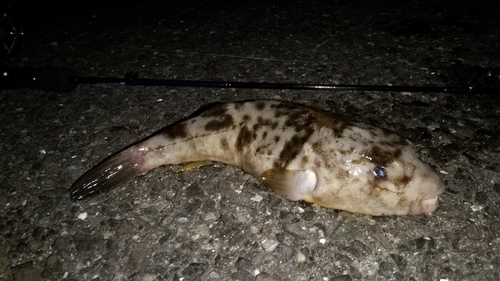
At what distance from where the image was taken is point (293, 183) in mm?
2475

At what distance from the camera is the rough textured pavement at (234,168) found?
246cm

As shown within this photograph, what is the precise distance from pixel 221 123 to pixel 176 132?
0.39 metres

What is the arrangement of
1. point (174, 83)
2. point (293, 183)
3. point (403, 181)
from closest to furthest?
point (403, 181)
point (293, 183)
point (174, 83)

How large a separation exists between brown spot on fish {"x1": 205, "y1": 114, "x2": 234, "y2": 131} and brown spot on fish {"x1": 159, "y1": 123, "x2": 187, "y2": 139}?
202 millimetres

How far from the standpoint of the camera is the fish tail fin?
2852 millimetres

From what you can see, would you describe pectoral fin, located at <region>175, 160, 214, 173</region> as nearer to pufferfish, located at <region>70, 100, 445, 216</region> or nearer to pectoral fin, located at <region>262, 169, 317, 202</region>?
pufferfish, located at <region>70, 100, 445, 216</region>

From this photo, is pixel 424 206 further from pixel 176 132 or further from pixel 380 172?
pixel 176 132

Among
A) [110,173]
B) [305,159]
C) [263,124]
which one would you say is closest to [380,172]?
[305,159]

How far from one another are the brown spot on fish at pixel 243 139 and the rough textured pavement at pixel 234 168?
302mm

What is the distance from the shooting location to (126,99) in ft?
12.7

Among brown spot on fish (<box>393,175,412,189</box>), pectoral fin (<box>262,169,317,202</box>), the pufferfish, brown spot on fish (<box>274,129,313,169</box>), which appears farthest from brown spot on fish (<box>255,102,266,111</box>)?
brown spot on fish (<box>393,175,412,189</box>)

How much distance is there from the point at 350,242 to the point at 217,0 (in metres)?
4.75

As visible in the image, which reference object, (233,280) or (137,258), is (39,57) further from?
(233,280)

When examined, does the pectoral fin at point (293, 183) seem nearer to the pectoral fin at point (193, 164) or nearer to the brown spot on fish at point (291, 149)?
the brown spot on fish at point (291, 149)
